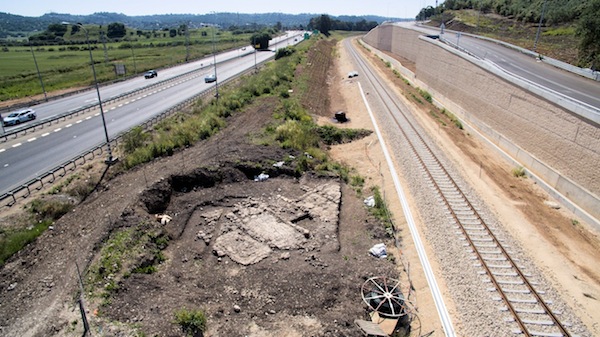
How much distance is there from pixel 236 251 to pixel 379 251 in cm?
591

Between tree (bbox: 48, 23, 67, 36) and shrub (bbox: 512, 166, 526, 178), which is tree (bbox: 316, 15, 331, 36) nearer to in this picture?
tree (bbox: 48, 23, 67, 36)

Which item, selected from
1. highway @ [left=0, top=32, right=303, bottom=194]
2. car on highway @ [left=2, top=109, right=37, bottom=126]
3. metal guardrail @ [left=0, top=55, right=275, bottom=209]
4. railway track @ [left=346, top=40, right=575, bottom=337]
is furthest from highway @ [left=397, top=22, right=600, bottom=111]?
car on highway @ [left=2, top=109, right=37, bottom=126]

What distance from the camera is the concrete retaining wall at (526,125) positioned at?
20859mm

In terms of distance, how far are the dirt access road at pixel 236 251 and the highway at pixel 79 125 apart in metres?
6.94

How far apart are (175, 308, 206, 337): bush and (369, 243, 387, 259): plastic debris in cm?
726

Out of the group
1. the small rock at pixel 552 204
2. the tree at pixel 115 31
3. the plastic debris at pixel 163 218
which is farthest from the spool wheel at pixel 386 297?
the tree at pixel 115 31

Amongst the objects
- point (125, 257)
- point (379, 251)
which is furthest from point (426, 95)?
point (125, 257)

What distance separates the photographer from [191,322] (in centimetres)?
1123

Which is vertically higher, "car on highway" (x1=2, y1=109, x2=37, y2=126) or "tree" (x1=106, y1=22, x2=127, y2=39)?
"tree" (x1=106, y1=22, x2=127, y2=39)

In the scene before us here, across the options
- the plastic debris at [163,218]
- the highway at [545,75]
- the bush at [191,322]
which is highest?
the highway at [545,75]

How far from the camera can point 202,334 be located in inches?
441

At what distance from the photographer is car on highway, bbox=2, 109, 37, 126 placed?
35.6 meters

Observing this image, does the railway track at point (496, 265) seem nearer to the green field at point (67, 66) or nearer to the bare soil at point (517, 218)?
the bare soil at point (517, 218)

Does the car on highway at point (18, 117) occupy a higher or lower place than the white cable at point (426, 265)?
higher
